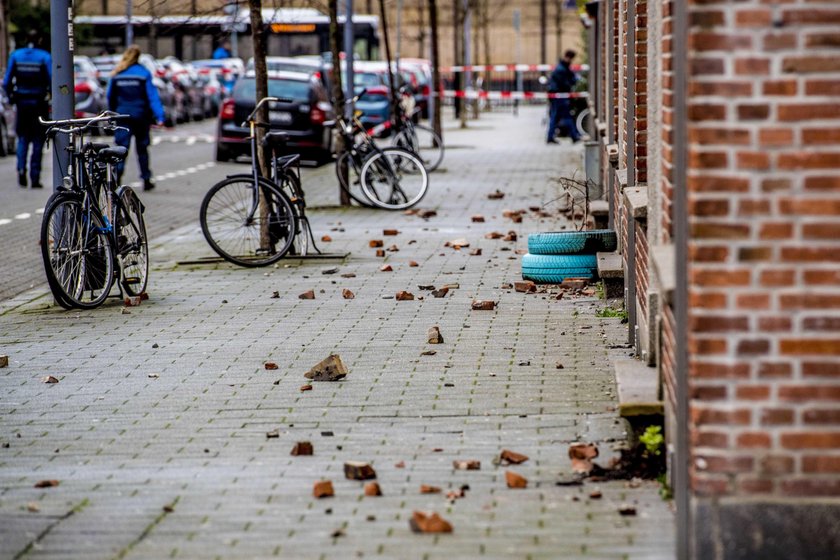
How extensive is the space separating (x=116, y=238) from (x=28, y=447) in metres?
4.16

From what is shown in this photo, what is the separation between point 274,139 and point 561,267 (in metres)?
2.87

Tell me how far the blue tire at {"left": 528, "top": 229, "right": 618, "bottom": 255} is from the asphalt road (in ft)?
12.9

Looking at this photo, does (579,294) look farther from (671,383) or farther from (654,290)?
(671,383)

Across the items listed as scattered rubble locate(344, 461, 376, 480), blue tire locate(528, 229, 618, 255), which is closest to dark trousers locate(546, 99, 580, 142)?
blue tire locate(528, 229, 618, 255)

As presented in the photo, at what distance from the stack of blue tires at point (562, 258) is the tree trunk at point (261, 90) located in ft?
8.02

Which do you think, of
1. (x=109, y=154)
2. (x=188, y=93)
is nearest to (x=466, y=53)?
(x=188, y=93)

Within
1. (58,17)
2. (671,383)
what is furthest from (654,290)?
(58,17)

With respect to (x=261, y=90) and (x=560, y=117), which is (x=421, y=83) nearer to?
(x=560, y=117)

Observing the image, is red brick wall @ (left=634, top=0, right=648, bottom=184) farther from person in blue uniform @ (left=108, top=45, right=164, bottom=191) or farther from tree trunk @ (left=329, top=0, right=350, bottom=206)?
person in blue uniform @ (left=108, top=45, right=164, bottom=191)

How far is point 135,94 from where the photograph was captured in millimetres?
19844

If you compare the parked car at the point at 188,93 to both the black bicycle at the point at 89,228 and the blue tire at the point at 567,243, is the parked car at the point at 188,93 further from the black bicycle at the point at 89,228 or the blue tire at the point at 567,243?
the blue tire at the point at 567,243

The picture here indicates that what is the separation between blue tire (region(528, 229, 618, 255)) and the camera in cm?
1066

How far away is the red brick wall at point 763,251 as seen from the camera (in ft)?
14.2

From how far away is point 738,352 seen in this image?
4.41 meters
